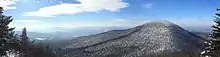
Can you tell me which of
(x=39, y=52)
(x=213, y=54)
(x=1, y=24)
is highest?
(x=1, y=24)

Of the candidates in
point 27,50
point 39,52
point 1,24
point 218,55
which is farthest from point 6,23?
point 39,52

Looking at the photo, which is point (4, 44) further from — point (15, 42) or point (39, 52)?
point (39, 52)

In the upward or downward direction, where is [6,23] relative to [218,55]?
upward

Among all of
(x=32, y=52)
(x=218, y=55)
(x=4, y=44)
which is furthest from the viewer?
(x=32, y=52)

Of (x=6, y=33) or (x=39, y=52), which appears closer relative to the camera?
(x=6, y=33)

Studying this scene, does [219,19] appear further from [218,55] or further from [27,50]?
[27,50]

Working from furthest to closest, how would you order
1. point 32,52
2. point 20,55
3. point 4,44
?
point 32,52 < point 20,55 < point 4,44

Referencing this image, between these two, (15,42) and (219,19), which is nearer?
(15,42)

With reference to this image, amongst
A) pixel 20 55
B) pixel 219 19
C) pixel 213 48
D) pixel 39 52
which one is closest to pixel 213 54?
pixel 213 48

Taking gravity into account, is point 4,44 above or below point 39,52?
above
